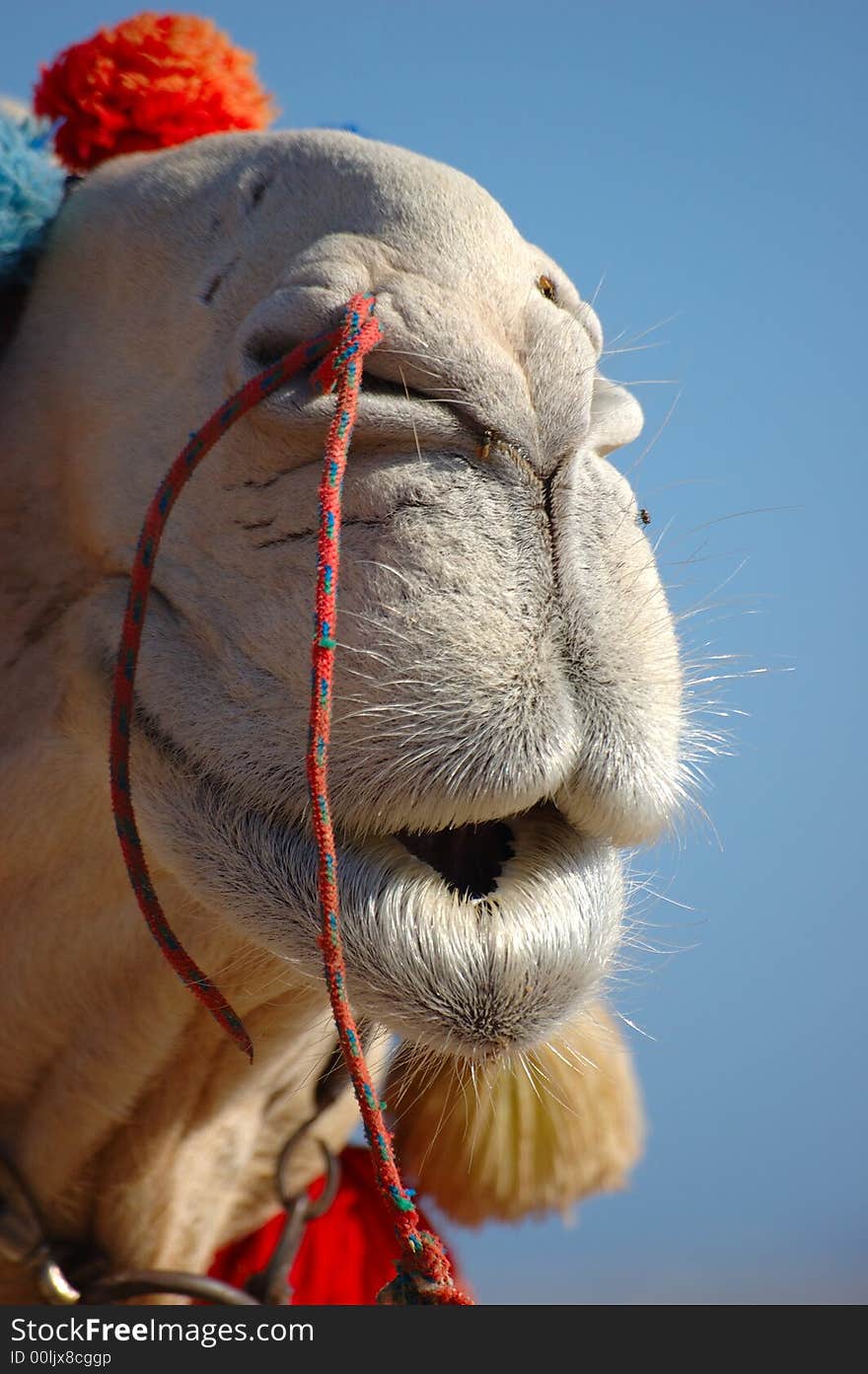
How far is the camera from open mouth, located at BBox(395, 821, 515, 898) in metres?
1.50

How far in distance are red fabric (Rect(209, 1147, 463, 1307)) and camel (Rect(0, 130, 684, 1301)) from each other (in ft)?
0.73

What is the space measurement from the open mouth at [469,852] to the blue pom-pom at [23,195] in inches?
41.2

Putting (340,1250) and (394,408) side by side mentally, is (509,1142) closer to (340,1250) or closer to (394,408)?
(340,1250)

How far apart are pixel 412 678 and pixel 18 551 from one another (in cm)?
73

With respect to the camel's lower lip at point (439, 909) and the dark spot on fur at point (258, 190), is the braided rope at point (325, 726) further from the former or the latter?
the dark spot on fur at point (258, 190)

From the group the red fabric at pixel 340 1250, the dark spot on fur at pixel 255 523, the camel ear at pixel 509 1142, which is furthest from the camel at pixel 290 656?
the camel ear at pixel 509 1142

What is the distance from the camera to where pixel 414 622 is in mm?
1433

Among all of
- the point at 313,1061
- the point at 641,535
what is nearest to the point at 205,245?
the point at 641,535

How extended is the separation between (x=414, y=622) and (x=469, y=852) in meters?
0.26

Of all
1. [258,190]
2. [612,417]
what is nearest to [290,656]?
[612,417]

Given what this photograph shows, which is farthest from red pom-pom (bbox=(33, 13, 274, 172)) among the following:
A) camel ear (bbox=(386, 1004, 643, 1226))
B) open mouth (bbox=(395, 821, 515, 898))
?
camel ear (bbox=(386, 1004, 643, 1226))

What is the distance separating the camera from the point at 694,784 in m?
1.62

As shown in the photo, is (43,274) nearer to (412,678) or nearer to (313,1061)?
(412,678)

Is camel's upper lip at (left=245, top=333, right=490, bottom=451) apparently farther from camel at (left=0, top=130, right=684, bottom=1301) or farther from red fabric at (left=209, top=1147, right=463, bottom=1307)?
red fabric at (left=209, top=1147, right=463, bottom=1307)
